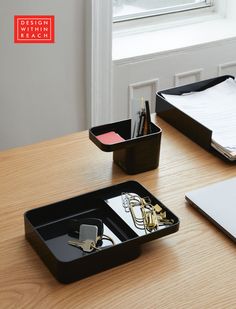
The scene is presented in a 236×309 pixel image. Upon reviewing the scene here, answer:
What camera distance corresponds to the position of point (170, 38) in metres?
2.63

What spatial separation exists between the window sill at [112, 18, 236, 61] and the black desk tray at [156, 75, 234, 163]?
66 cm

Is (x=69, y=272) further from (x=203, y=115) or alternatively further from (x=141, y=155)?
(x=203, y=115)

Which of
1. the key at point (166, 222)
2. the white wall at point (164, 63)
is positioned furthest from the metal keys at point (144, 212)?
the white wall at point (164, 63)

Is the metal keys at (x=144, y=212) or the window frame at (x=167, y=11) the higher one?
the window frame at (x=167, y=11)

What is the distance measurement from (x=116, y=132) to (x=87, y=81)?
2.83ft

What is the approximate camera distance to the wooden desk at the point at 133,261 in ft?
3.69

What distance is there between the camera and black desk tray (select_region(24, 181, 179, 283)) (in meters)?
1.16

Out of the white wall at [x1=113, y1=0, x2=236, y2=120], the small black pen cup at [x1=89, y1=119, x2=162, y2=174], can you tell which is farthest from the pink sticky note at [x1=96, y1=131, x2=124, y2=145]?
the white wall at [x1=113, y1=0, x2=236, y2=120]

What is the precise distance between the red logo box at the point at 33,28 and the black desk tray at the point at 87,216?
0.96 m

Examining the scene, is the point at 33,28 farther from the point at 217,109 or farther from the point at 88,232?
the point at 88,232

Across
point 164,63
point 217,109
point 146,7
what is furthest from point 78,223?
point 146,7

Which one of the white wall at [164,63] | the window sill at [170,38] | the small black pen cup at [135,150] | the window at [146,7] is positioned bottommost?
the white wall at [164,63]

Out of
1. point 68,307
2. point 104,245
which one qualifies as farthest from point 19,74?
point 68,307

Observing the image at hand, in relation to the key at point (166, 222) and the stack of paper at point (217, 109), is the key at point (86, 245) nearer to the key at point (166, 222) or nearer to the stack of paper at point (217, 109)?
the key at point (166, 222)
